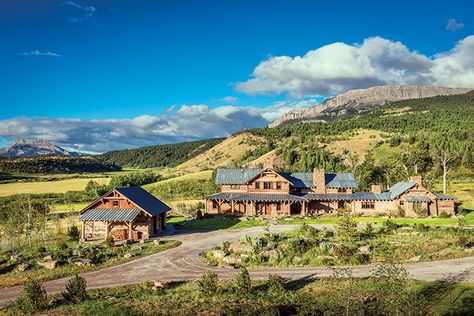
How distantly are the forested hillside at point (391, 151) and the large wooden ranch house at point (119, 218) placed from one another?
181ft

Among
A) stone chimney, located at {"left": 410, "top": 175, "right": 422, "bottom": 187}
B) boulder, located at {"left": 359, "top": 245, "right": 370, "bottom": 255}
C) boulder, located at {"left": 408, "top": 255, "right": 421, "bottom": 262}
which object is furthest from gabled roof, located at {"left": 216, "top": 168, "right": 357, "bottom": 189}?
boulder, located at {"left": 408, "top": 255, "right": 421, "bottom": 262}

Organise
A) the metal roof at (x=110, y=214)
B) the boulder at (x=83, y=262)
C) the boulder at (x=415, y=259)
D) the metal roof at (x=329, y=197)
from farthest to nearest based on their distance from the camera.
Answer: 1. the metal roof at (x=329, y=197)
2. the metal roof at (x=110, y=214)
3. the boulder at (x=83, y=262)
4. the boulder at (x=415, y=259)

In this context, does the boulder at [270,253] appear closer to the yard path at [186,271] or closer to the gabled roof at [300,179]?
the yard path at [186,271]

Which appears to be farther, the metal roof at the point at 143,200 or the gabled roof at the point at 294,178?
the gabled roof at the point at 294,178

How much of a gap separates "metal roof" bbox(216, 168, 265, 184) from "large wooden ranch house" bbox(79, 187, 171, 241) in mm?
23443

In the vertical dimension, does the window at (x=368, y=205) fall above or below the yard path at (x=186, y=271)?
above

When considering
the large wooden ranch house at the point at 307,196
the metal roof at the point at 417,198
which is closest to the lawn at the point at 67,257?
the large wooden ranch house at the point at 307,196

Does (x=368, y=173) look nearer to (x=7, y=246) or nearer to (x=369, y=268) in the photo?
(x=369, y=268)

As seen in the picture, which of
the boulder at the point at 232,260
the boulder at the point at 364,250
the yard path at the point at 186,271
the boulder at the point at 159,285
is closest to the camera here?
the boulder at the point at 159,285

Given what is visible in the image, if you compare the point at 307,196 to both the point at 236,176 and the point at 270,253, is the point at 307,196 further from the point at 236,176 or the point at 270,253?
the point at 270,253

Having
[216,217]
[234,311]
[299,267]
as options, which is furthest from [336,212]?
[234,311]

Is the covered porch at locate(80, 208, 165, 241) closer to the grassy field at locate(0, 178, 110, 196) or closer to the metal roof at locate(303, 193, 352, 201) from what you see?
the metal roof at locate(303, 193, 352, 201)

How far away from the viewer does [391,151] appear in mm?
141875

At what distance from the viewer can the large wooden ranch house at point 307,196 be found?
67688mm
